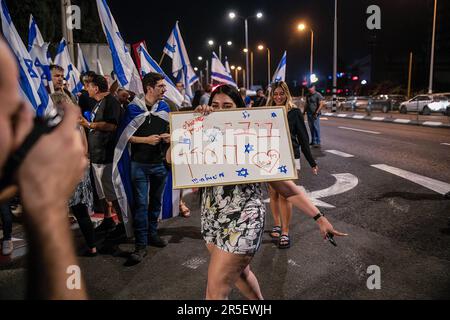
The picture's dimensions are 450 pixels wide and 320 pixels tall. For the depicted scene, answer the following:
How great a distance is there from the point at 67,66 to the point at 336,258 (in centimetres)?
700

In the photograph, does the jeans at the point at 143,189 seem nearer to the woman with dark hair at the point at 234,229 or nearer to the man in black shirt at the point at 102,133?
the man in black shirt at the point at 102,133

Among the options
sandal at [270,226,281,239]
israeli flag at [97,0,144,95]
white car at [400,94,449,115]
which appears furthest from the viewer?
white car at [400,94,449,115]

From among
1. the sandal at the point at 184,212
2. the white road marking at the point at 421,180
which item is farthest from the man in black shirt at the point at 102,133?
the white road marking at the point at 421,180

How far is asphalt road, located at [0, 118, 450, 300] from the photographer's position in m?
3.66

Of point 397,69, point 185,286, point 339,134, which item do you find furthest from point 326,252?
point 397,69

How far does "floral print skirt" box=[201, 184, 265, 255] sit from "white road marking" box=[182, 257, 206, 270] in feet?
5.41

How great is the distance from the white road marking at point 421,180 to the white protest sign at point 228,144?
5.20 meters

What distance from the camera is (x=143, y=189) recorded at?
469 centimetres

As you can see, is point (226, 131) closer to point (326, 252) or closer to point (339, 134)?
point (326, 252)

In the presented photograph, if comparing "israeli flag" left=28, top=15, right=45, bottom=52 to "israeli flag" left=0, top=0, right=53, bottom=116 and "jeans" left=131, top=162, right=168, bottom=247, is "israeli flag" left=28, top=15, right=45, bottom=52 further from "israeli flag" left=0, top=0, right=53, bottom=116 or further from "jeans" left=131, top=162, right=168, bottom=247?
"jeans" left=131, top=162, right=168, bottom=247

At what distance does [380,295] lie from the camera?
11.4ft

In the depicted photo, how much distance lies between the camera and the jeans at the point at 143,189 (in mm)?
4633

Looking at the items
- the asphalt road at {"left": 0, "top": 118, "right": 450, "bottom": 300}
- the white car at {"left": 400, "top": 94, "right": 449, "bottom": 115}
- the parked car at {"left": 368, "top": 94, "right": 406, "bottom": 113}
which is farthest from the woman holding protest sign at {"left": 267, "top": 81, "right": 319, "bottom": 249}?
the parked car at {"left": 368, "top": 94, "right": 406, "bottom": 113}

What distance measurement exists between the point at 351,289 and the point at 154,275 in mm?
1909
